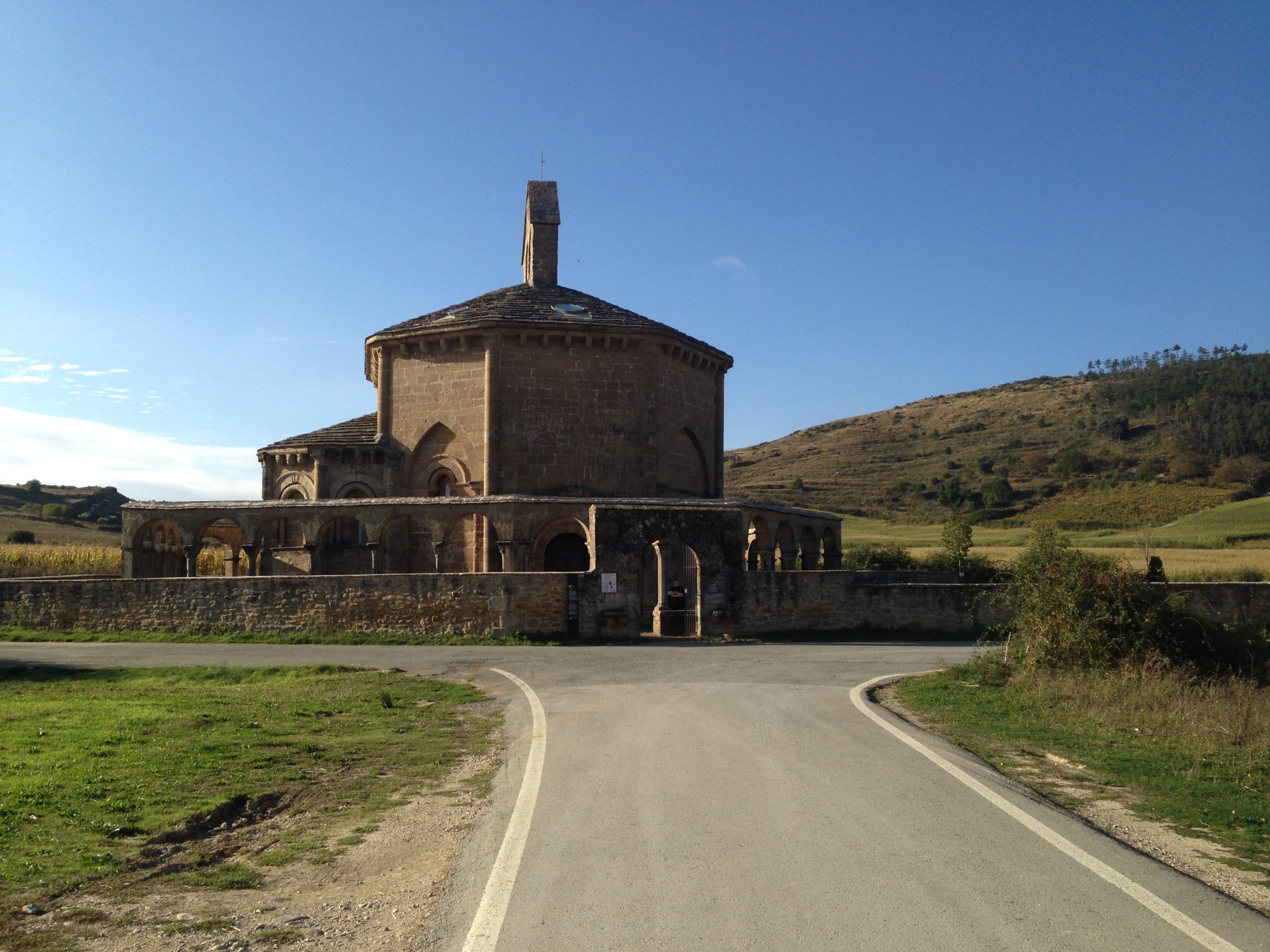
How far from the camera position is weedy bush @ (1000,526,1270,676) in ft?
46.3

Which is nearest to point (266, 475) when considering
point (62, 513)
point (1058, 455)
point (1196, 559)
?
point (1196, 559)

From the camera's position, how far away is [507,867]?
5.47 m

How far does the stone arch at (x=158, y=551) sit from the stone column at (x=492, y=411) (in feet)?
28.2

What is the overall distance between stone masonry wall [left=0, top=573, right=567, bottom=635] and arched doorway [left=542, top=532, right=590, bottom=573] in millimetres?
5625

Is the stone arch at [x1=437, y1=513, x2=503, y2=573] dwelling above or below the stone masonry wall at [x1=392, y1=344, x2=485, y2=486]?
below

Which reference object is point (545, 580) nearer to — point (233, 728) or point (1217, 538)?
point (233, 728)

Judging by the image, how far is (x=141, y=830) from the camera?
258 inches

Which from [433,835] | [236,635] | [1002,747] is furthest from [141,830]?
[236,635]

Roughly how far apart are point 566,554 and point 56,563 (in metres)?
22.3

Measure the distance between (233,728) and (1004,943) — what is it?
8.53 m

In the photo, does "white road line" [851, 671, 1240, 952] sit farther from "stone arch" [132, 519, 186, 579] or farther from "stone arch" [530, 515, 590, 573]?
"stone arch" [132, 519, 186, 579]

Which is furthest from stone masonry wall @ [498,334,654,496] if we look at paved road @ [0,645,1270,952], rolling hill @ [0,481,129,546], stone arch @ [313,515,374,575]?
rolling hill @ [0,481,129,546]

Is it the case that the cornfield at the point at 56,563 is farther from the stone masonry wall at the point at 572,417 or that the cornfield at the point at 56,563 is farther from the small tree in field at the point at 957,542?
the small tree in field at the point at 957,542

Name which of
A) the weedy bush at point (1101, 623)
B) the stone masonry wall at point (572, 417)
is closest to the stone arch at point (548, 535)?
the stone masonry wall at point (572, 417)
